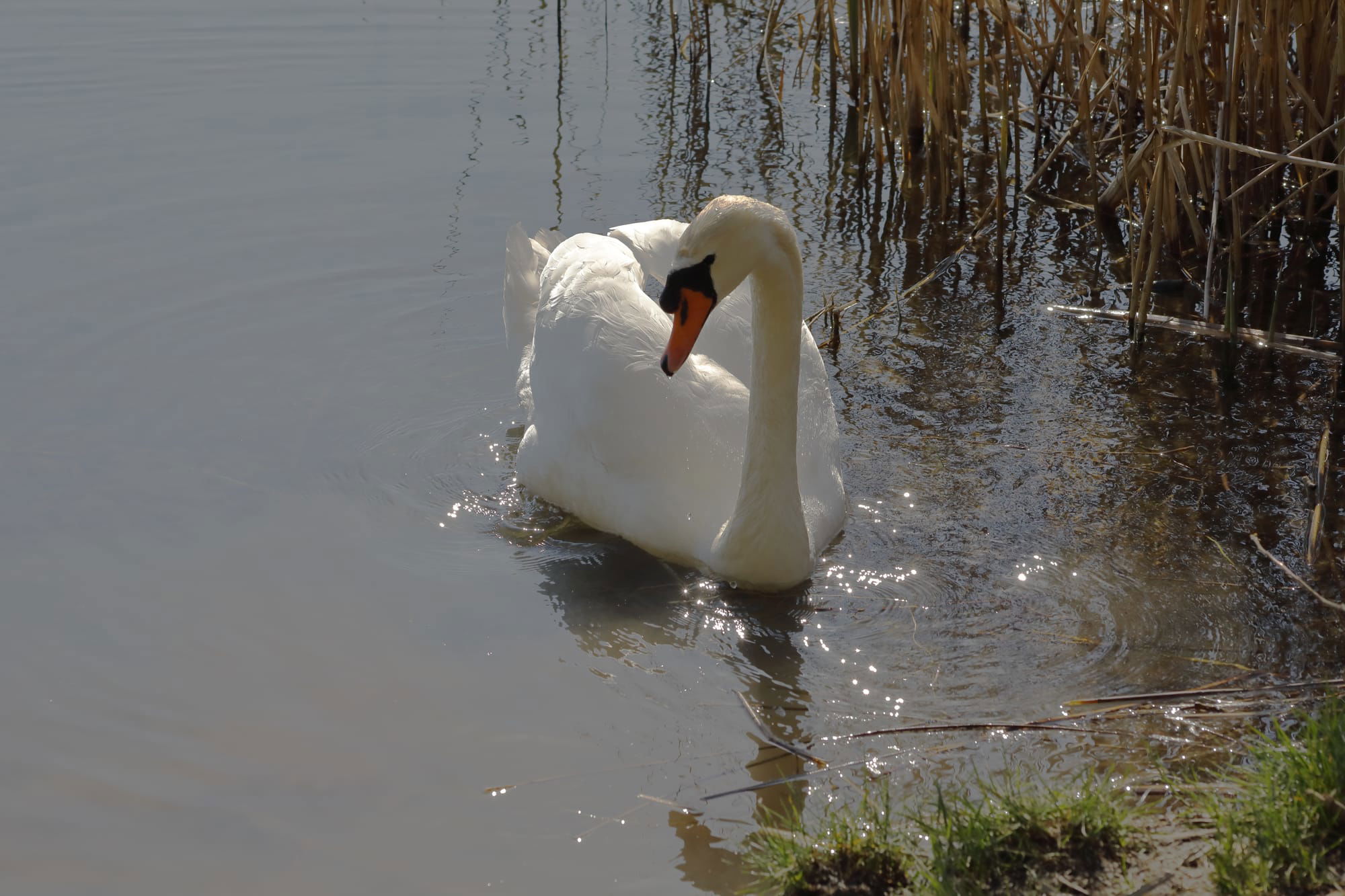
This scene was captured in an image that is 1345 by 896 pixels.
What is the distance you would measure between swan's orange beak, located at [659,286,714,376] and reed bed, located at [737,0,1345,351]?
207 cm

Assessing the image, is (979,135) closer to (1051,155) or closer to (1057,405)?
(1051,155)

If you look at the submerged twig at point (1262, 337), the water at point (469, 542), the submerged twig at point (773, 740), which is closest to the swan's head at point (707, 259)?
the water at point (469, 542)

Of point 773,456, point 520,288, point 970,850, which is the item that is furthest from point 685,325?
point 520,288

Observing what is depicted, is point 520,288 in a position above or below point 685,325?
below

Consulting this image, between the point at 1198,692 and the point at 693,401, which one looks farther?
the point at 693,401

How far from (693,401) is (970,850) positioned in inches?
94.7

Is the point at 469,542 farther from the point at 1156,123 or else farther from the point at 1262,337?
the point at 1156,123

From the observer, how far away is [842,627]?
15.1ft

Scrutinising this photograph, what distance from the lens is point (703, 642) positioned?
455 cm

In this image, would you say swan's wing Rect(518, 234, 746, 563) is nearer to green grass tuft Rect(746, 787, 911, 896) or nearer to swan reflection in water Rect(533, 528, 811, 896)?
swan reflection in water Rect(533, 528, 811, 896)

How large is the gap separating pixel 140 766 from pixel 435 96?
7.15 meters

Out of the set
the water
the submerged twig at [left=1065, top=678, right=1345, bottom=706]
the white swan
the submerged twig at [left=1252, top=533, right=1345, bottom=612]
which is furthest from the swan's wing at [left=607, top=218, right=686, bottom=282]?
the submerged twig at [left=1065, top=678, right=1345, bottom=706]

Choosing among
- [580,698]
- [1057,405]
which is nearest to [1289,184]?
[1057,405]

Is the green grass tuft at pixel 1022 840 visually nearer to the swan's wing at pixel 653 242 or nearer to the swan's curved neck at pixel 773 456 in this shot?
the swan's curved neck at pixel 773 456
